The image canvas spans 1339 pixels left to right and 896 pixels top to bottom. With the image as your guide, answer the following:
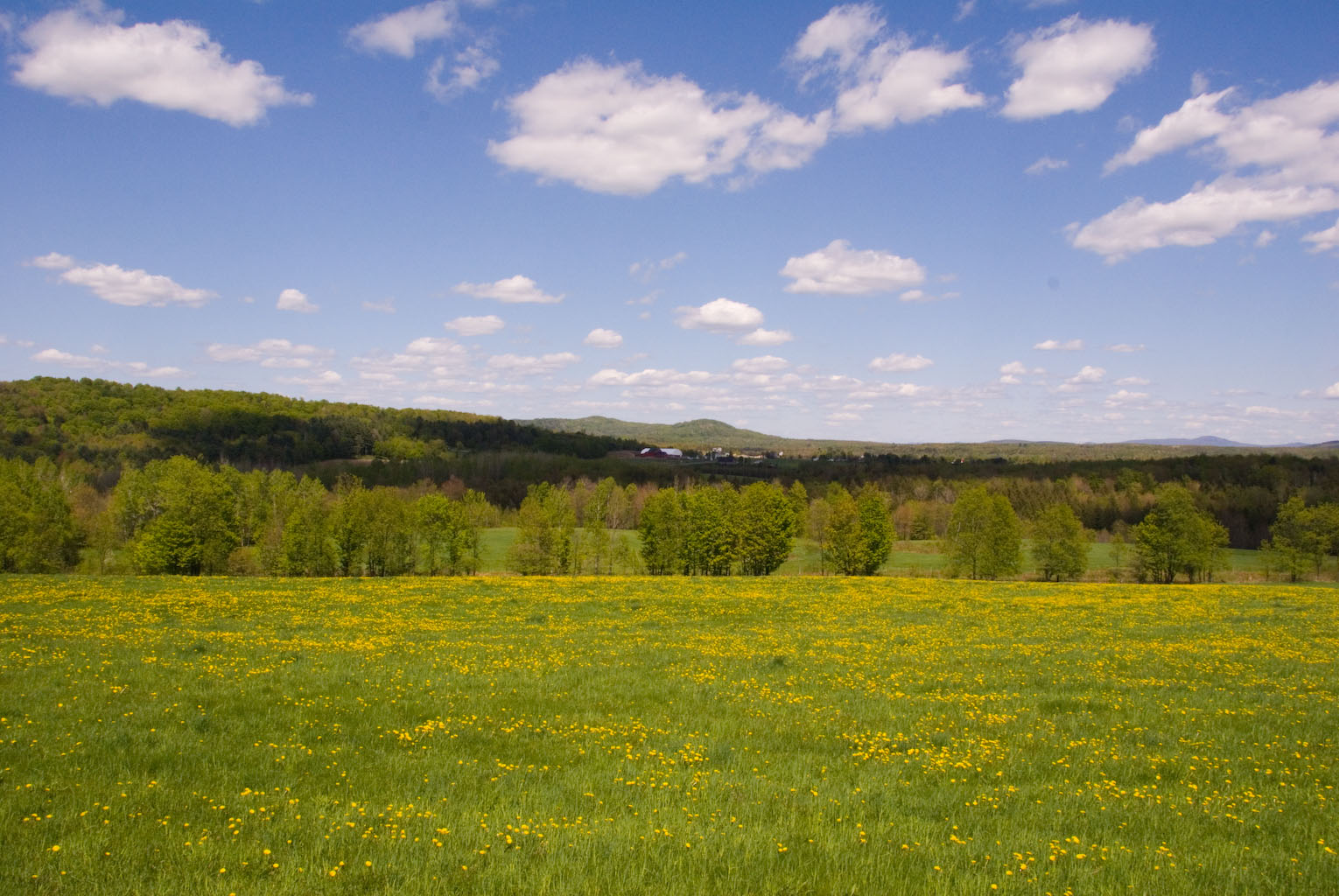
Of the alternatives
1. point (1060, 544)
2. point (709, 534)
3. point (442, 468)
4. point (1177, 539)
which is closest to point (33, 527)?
point (709, 534)

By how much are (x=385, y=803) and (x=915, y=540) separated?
426 ft

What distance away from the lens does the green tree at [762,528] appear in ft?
246

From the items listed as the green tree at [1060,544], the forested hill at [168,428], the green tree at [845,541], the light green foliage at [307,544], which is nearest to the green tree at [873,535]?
the green tree at [845,541]

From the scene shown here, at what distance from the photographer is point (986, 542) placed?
75.7 metres

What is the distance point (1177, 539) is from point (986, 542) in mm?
19202

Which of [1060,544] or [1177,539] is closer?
[1177,539]

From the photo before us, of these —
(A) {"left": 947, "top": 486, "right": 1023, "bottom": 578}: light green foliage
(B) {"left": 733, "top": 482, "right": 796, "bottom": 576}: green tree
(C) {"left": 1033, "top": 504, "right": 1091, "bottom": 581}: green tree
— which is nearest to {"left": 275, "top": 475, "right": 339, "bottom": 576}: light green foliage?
(B) {"left": 733, "top": 482, "right": 796, "bottom": 576}: green tree

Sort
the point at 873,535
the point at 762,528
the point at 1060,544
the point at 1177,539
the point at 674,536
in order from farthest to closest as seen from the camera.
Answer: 1. the point at 674,536
2. the point at 873,535
3. the point at 1060,544
4. the point at 762,528
5. the point at 1177,539

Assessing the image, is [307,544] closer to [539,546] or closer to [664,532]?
[539,546]

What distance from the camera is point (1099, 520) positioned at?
132 meters

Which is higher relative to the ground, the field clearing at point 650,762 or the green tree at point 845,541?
the field clearing at point 650,762

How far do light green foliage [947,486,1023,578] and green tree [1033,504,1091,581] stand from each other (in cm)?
352

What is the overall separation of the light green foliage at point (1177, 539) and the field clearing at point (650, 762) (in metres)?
60.6

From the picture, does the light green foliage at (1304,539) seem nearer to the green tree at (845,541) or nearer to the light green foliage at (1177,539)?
the light green foliage at (1177,539)
